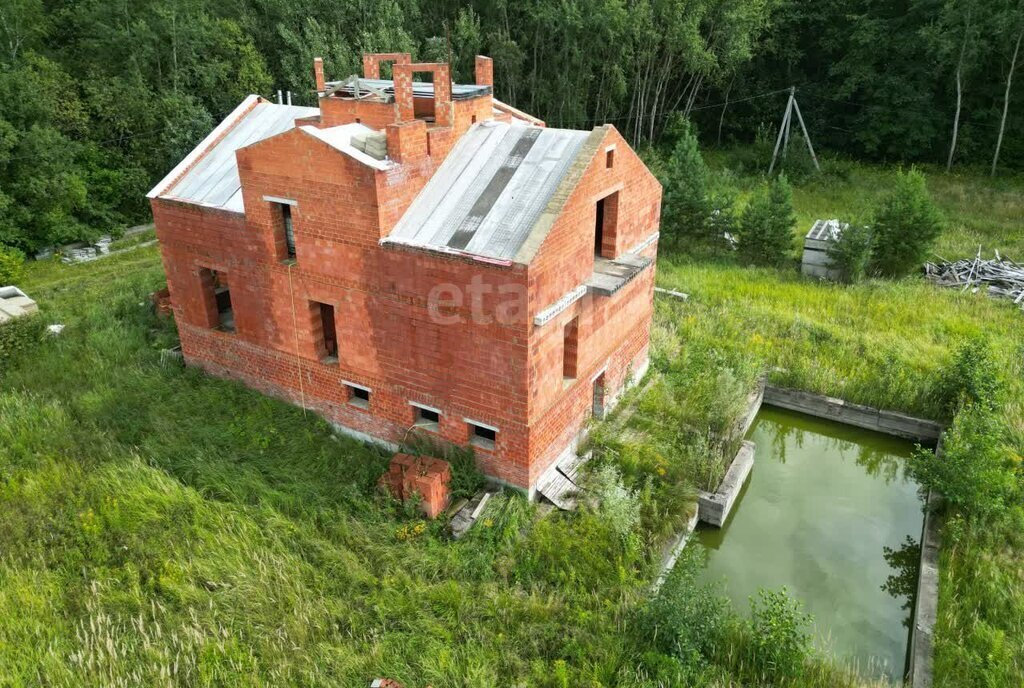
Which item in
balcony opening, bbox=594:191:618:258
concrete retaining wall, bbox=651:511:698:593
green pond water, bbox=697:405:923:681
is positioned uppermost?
balcony opening, bbox=594:191:618:258

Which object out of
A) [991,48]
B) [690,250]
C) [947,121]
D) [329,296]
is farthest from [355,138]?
[947,121]

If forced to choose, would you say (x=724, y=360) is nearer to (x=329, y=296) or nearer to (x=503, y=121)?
(x=503, y=121)

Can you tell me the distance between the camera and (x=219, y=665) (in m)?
8.25

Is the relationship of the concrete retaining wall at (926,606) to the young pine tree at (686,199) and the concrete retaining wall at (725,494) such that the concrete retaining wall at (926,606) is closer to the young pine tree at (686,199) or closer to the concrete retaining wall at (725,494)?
the concrete retaining wall at (725,494)

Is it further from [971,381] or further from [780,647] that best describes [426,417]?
[971,381]

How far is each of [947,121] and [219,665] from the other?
126 feet

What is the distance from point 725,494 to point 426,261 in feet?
21.8

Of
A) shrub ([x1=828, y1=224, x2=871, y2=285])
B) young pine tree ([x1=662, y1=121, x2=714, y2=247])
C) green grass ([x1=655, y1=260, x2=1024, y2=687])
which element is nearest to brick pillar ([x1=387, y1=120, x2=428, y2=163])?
green grass ([x1=655, y1=260, x2=1024, y2=687])

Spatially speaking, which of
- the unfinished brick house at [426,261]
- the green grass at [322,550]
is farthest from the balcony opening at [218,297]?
the green grass at [322,550]

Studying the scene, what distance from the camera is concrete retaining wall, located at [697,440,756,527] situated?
11.8 m

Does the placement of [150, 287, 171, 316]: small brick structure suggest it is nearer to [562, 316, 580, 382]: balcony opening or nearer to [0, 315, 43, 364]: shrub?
[0, 315, 43, 364]: shrub

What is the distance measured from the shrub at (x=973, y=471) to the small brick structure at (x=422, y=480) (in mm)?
8287

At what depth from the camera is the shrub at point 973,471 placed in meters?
10.9

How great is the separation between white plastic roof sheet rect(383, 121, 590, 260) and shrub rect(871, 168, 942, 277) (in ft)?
43.8
